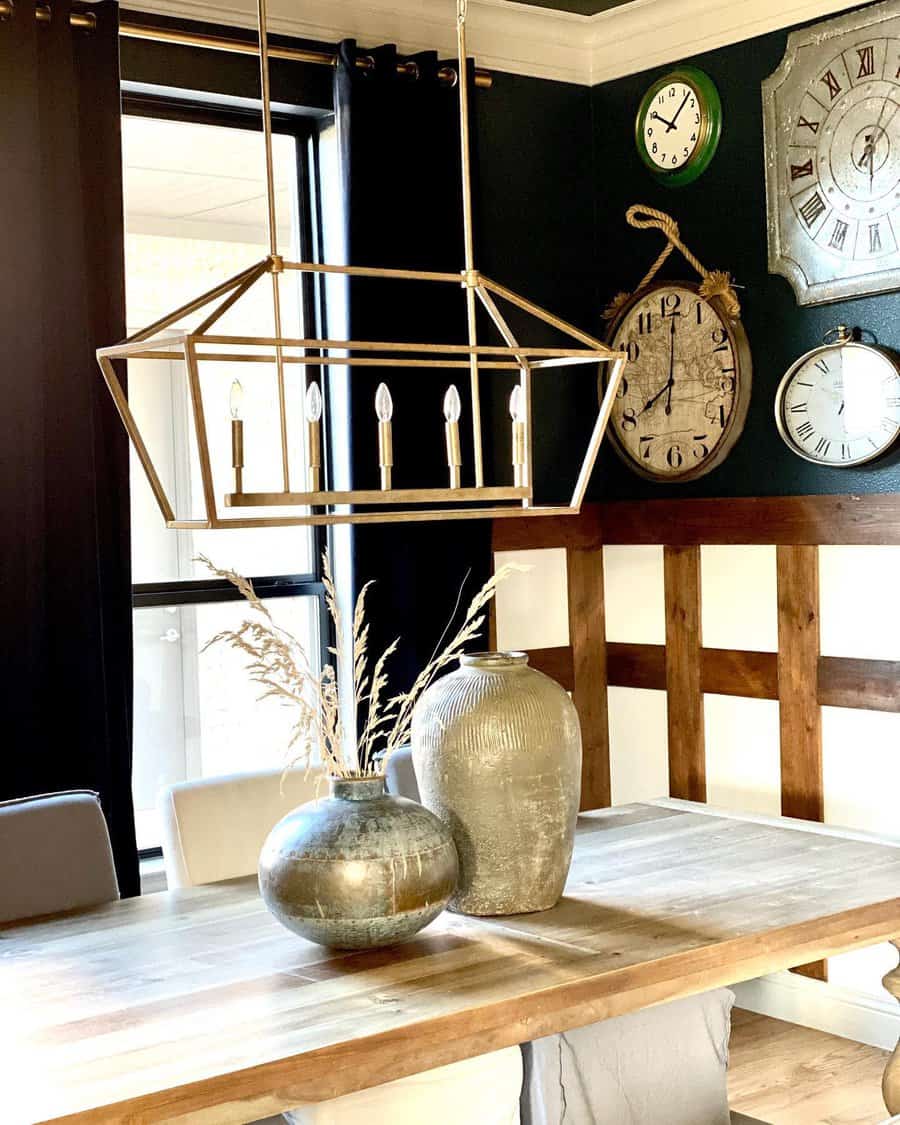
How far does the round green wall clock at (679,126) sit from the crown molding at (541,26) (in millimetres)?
94

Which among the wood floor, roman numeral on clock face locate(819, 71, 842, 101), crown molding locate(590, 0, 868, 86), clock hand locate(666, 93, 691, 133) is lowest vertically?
the wood floor

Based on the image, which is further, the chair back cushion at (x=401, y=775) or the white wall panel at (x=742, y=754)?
the white wall panel at (x=742, y=754)

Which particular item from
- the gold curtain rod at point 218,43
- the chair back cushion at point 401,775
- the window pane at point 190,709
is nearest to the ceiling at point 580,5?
the gold curtain rod at point 218,43

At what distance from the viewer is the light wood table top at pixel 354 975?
1.71 metres

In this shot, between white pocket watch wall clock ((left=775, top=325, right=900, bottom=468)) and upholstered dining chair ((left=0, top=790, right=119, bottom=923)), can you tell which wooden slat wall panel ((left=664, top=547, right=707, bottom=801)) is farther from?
upholstered dining chair ((left=0, top=790, right=119, bottom=923))

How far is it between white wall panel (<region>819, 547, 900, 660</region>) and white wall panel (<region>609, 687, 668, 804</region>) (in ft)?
2.17

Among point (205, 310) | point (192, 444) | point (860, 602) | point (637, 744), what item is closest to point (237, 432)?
point (192, 444)

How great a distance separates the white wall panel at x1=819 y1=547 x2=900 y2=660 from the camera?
3.58 meters

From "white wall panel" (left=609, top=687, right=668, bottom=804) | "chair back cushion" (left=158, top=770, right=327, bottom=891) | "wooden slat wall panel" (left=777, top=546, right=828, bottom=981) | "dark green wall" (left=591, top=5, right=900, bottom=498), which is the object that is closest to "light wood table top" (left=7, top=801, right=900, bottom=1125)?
"chair back cushion" (left=158, top=770, right=327, bottom=891)

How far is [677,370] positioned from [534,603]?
78 cm

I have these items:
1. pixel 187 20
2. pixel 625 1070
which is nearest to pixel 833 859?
pixel 625 1070

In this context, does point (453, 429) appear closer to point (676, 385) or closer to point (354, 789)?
point (354, 789)

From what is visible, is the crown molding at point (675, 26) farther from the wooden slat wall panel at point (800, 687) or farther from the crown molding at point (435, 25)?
the wooden slat wall panel at point (800, 687)

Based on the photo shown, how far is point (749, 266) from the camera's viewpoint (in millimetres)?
3914
